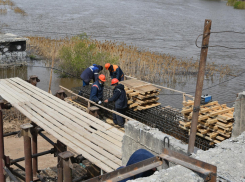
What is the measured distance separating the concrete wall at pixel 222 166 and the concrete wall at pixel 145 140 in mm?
582

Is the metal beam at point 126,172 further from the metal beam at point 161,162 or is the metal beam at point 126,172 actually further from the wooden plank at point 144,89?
the wooden plank at point 144,89

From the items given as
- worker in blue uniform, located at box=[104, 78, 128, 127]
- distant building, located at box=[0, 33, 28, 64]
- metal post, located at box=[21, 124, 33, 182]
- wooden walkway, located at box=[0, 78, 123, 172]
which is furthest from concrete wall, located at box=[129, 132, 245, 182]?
distant building, located at box=[0, 33, 28, 64]

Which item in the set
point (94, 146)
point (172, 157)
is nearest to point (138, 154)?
point (172, 157)

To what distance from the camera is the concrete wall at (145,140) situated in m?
4.29

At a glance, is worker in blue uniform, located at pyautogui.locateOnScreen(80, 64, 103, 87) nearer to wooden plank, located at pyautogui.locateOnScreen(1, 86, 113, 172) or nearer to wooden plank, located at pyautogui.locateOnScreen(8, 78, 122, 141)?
wooden plank, located at pyautogui.locateOnScreen(8, 78, 122, 141)

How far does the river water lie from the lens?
16984mm

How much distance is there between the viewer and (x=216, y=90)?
1577 cm

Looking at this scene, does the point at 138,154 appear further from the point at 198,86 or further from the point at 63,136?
the point at 63,136

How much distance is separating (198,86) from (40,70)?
15.4 m

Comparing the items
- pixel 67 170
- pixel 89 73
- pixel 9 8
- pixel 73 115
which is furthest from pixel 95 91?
pixel 9 8

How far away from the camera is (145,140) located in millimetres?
4680

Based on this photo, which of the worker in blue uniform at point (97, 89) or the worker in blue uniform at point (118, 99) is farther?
the worker in blue uniform at point (97, 89)

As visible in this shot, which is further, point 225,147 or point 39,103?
point 39,103

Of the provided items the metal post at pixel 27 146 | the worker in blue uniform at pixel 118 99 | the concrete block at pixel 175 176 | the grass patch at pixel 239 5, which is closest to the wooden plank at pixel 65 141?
the metal post at pixel 27 146
